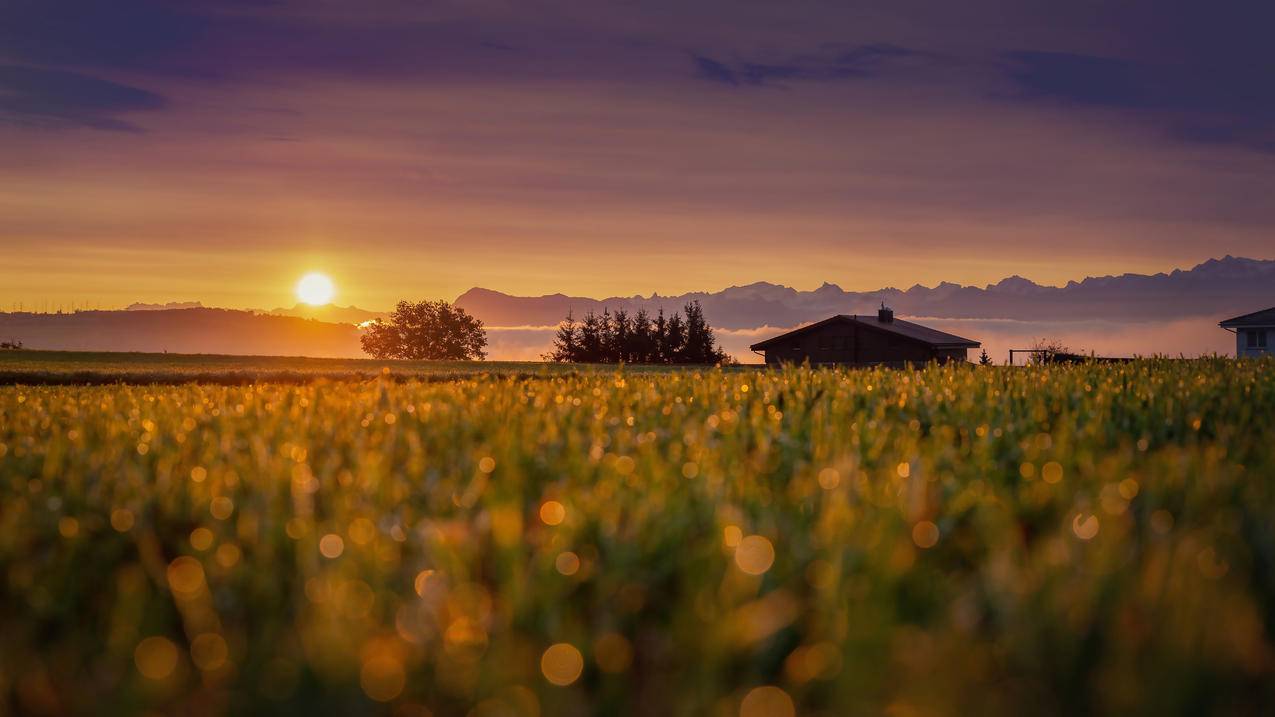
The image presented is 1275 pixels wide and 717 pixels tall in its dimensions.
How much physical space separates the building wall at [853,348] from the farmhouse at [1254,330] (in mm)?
20410

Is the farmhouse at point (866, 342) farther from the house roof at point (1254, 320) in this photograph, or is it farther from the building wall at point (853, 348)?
the house roof at point (1254, 320)

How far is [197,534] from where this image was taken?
12.1 feet

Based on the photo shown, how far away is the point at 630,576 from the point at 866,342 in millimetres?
83801

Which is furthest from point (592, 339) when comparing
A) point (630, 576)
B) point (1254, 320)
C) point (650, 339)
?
point (630, 576)

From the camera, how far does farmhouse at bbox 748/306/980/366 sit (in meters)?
80.9

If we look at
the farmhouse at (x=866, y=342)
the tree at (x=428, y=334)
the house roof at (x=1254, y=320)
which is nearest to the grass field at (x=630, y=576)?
the farmhouse at (x=866, y=342)

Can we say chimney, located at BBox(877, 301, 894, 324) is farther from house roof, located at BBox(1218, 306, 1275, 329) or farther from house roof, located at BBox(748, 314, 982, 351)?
house roof, located at BBox(1218, 306, 1275, 329)

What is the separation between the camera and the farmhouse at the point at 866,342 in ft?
266

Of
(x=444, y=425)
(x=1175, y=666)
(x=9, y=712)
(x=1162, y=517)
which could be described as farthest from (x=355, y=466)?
(x=1175, y=666)

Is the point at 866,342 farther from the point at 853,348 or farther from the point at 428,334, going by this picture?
the point at 428,334

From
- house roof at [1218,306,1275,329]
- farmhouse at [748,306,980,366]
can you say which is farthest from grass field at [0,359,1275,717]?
house roof at [1218,306,1275,329]

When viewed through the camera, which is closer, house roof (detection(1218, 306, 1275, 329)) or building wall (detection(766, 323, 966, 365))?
house roof (detection(1218, 306, 1275, 329))

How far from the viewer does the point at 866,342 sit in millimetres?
84312

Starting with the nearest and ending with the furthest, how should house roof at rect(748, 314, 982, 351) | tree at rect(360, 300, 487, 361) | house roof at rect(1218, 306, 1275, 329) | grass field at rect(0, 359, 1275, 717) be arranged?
grass field at rect(0, 359, 1275, 717), house roof at rect(1218, 306, 1275, 329), house roof at rect(748, 314, 982, 351), tree at rect(360, 300, 487, 361)
